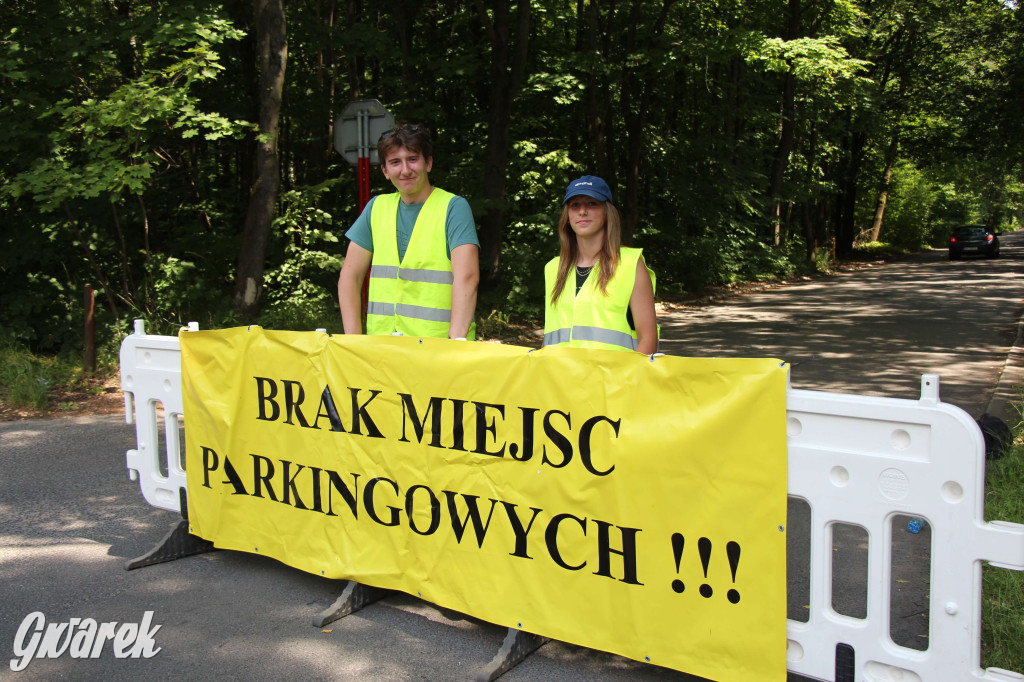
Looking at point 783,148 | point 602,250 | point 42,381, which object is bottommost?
point 42,381

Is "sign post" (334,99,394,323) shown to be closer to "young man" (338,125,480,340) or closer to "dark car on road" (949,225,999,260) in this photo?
"young man" (338,125,480,340)

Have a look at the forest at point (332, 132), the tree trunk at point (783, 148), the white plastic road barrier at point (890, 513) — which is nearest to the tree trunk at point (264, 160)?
the forest at point (332, 132)

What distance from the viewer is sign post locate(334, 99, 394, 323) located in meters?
10.9

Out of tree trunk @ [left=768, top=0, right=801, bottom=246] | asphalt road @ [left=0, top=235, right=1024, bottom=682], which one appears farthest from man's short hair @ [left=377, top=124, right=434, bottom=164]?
tree trunk @ [left=768, top=0, right=801, bottom=246]

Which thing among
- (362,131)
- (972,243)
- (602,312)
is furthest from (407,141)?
(972,243)

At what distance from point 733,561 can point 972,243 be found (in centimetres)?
4443

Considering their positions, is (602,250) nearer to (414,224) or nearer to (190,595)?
(414,224)

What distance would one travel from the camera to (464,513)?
3.79 meters

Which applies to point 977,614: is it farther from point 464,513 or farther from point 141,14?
point 141,14

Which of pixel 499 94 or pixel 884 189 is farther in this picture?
pixel 884 189

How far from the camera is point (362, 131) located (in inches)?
435

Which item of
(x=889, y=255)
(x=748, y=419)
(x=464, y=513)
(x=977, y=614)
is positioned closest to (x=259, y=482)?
(x=464, y=513)

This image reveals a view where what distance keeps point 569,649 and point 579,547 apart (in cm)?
59

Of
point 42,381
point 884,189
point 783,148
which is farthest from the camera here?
point 884,189
